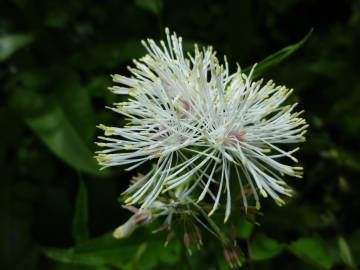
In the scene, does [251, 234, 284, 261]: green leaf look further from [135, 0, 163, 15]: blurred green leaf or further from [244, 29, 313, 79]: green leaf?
[135, 0, 163, 15]: blurred green leaf

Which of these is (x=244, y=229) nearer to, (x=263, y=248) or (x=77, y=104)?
(x=263, y=248)

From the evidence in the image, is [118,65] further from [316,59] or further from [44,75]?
[316,59]

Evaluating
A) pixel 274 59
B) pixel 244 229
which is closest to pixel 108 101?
pixel 244 229

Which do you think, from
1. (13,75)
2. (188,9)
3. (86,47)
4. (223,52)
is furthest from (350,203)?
(13,75)

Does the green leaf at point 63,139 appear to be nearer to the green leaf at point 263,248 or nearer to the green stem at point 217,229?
the green leaf at point 263,248

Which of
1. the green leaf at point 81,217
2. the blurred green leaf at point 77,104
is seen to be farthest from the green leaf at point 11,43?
the green leaf at point 81,217

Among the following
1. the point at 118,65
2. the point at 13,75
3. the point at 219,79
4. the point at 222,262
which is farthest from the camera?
the point at 13,75

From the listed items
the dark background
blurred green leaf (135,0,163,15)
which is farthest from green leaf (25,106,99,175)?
blurred green leaf (135,0,163,15)
